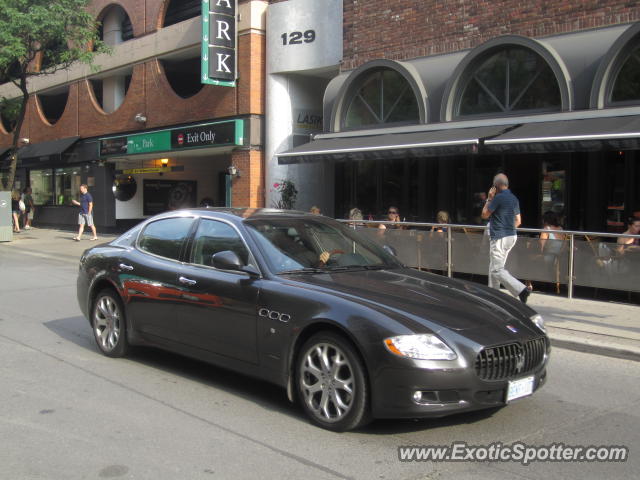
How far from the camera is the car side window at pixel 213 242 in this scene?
5.45 meters

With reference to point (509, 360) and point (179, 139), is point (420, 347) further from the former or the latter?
point (179, 139)

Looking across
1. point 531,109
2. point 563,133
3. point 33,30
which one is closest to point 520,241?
point 563,133

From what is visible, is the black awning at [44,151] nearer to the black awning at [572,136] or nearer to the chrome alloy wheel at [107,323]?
the black awning at [572,136]

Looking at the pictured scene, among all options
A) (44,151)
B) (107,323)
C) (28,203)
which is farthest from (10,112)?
(107,323)

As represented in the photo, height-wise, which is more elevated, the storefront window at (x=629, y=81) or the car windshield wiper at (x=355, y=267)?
the storefront window at (x=629, y=81)

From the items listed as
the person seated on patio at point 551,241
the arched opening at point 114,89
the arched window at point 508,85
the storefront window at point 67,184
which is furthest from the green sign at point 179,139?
the person seated on patio at point 551,241

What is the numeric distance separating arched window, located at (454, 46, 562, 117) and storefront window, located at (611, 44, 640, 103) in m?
1.09

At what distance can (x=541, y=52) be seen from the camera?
11.9 metres

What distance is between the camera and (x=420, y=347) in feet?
13.8

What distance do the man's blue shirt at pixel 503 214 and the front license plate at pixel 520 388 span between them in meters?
4.77

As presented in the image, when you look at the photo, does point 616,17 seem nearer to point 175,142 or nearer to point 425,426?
point 425,426

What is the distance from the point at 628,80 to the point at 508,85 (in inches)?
93.9

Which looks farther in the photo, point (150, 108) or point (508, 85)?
point (150, 108)

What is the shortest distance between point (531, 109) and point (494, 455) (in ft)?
32.4
